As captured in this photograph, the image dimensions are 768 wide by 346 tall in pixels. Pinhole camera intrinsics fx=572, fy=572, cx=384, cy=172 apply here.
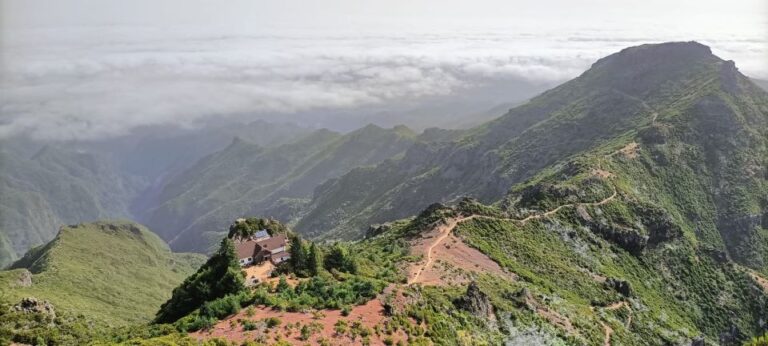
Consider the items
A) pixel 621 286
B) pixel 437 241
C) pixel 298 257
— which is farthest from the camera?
pixel 621 286

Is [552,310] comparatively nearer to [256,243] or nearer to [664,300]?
[256,243]

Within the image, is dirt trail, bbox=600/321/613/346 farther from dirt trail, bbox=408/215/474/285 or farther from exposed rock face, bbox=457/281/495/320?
dirt trail, bbox=408/215/474/285

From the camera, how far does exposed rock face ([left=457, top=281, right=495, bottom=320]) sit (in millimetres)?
85688

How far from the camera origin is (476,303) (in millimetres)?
87250

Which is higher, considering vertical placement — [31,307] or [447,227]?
[447,227]

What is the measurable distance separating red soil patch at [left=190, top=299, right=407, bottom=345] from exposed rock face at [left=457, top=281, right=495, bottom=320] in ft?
56.0

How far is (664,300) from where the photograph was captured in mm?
151875

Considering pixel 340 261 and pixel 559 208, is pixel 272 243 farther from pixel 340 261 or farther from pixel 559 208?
pixel 559 208

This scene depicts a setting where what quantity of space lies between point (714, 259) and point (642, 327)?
7716 cm

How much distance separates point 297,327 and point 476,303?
32.6 meters

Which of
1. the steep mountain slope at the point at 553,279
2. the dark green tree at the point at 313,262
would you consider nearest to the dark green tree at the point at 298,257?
the dark green tree at the point at 313,262

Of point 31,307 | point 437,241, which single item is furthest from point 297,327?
point 31,307

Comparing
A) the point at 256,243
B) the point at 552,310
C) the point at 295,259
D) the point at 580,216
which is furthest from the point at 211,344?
the point at 580,216

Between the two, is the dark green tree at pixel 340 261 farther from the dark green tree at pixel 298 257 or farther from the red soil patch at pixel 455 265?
the red soil patch at pixel 455 265
